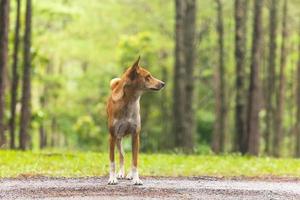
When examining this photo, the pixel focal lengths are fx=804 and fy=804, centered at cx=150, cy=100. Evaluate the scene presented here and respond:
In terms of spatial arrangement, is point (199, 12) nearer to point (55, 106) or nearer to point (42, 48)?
point (42, 48)

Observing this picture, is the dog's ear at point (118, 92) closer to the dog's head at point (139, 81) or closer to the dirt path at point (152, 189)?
the dog's head at point (139, 81)

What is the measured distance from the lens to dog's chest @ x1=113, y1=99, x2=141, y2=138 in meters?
11.4

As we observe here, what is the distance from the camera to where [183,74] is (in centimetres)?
2806

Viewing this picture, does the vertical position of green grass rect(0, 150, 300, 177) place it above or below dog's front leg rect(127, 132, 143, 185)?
below

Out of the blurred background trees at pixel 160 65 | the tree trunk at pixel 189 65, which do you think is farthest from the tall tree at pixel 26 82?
the tree trunk at pixel 189 65

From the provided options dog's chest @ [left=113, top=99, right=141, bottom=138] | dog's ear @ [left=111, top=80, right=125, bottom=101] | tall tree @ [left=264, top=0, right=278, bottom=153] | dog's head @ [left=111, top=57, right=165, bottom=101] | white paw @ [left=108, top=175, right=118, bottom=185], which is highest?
tall tree @ [left=264, top=0, right=278, bottom=153]

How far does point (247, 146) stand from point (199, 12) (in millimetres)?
16452

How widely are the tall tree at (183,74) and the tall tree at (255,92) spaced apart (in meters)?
3.25

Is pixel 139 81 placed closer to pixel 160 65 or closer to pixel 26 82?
pixel 26 82

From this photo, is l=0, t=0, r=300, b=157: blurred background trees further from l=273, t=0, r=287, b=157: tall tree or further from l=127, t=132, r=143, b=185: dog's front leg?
l=127, t=132, r=143, b=185: dog's front leg

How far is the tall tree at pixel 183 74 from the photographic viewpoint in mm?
26484

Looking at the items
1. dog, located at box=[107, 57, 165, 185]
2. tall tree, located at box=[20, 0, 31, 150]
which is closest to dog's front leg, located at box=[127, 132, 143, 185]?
dog, located at box=[107, 57, 165, 185]

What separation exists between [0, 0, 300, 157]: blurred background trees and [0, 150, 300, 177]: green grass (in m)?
5.90

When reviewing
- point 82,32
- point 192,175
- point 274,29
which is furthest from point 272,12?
point 192,175
